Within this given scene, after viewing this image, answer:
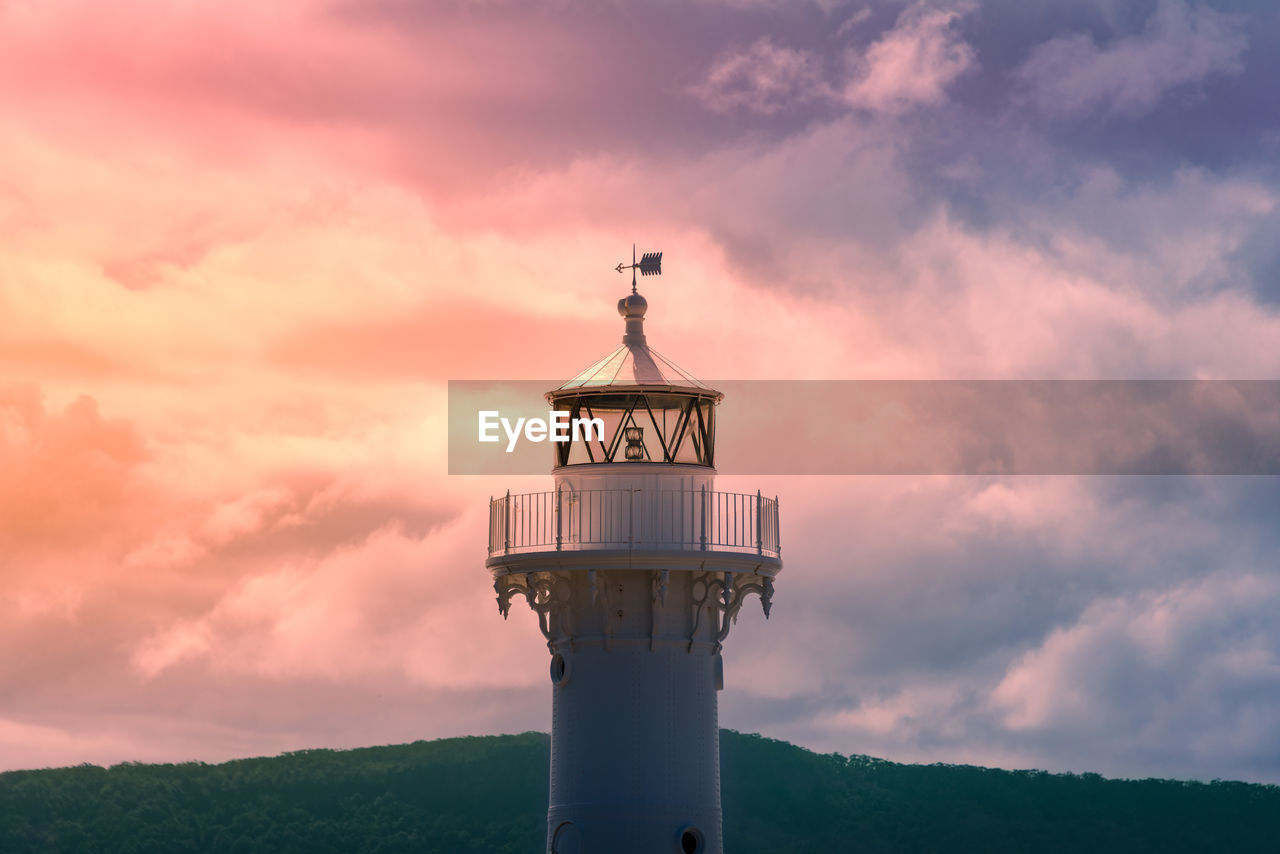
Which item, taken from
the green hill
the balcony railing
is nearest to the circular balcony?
the balcony railing

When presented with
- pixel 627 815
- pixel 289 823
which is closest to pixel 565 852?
pixel 627 815

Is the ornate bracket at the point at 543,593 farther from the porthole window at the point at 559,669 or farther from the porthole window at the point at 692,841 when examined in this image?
the porthole window at the point at 692,841

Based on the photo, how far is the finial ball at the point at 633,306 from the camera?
39.2m

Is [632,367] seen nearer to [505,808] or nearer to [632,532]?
[632,532]

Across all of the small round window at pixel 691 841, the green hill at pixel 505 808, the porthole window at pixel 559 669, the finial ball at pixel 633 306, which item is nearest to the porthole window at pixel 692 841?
the small round window at pixel 691 841

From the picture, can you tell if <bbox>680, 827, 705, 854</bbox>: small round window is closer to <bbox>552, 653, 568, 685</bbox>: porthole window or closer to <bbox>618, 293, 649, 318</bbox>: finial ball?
<bbox>552, 653, 568, 685</bbox>: porthole window

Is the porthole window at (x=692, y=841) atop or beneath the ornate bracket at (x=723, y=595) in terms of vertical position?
beneath

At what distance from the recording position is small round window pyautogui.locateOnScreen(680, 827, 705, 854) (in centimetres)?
3669

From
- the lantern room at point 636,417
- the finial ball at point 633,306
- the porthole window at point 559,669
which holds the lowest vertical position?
the porthole window at point 559,669

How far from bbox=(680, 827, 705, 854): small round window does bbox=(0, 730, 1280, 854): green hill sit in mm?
59442

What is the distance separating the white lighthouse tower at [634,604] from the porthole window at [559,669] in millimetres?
37

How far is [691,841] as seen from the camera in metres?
36.8

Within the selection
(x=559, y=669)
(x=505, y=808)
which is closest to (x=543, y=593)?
(x=559, y=669)

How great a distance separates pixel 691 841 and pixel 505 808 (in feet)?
214
